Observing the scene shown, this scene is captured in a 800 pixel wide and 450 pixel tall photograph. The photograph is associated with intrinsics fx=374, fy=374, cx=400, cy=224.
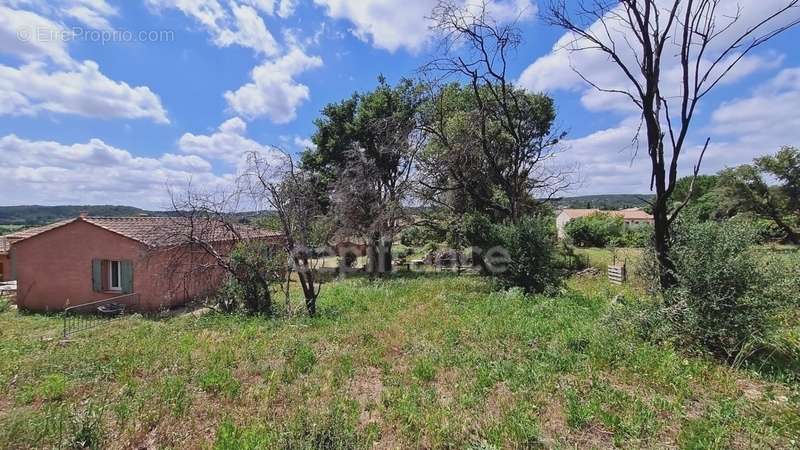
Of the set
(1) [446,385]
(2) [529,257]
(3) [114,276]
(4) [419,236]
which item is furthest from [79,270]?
(4) [419,236]

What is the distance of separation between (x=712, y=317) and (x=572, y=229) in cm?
2880

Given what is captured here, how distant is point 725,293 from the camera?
4945 mm

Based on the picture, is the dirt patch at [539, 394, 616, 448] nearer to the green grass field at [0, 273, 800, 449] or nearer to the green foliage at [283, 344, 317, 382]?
the green grass field at [0, 273, 800, 449]

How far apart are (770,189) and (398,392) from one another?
3503cm

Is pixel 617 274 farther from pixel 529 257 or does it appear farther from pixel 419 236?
pixel 419 236

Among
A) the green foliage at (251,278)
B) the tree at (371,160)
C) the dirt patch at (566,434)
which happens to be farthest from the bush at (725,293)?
the tree at (371,160)

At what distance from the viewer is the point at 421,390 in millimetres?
4484

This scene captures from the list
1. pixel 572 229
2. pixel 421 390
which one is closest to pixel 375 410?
pixel 421 390

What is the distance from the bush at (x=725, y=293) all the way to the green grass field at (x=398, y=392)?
408 millimetres

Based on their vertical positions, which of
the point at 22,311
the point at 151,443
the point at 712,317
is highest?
the point at 712,317

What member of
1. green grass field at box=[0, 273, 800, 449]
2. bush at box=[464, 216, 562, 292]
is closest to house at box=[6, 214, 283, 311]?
green grass field at box=[0, 273, 800, 449]

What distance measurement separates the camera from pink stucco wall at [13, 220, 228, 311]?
14.0 meters

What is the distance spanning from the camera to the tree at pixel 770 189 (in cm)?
2575

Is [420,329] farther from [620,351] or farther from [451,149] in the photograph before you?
[451,149]
